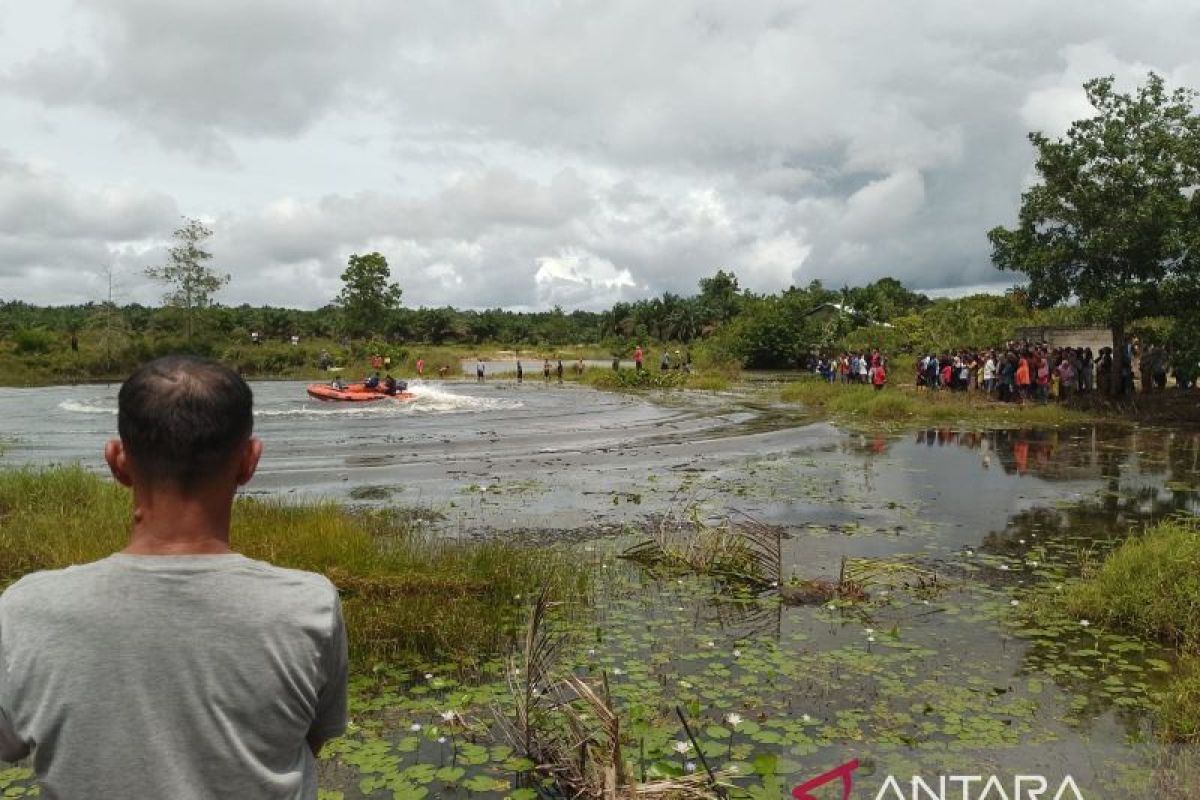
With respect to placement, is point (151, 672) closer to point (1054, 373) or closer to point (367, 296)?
point (1054, 373)

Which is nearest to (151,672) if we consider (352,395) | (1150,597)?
(1150,597)

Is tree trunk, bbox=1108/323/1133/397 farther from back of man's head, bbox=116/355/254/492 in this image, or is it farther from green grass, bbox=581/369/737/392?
back of man's head, bbox=116/355/254/492

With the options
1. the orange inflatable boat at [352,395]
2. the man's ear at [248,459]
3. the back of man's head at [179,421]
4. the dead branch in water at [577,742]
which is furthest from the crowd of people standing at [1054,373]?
the back of man's head at [179,421]

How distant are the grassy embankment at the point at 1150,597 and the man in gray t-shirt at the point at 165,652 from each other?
6927 millimetres

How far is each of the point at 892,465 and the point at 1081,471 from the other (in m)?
3.63

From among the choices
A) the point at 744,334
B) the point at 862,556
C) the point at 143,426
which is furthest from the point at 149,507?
the point at 744,334

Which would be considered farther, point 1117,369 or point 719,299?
point 719,299

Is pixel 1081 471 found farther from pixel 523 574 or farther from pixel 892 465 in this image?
pixel 523 574

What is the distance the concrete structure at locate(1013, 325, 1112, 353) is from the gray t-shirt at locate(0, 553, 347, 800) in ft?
131

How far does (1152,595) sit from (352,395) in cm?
3548

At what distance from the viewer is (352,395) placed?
129 ft

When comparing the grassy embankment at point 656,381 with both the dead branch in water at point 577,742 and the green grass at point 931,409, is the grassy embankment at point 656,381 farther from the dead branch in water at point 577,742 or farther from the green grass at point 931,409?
the dead branch in water at point 577,742

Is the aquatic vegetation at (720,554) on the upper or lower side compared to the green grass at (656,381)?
lower

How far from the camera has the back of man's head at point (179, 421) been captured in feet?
6.51
